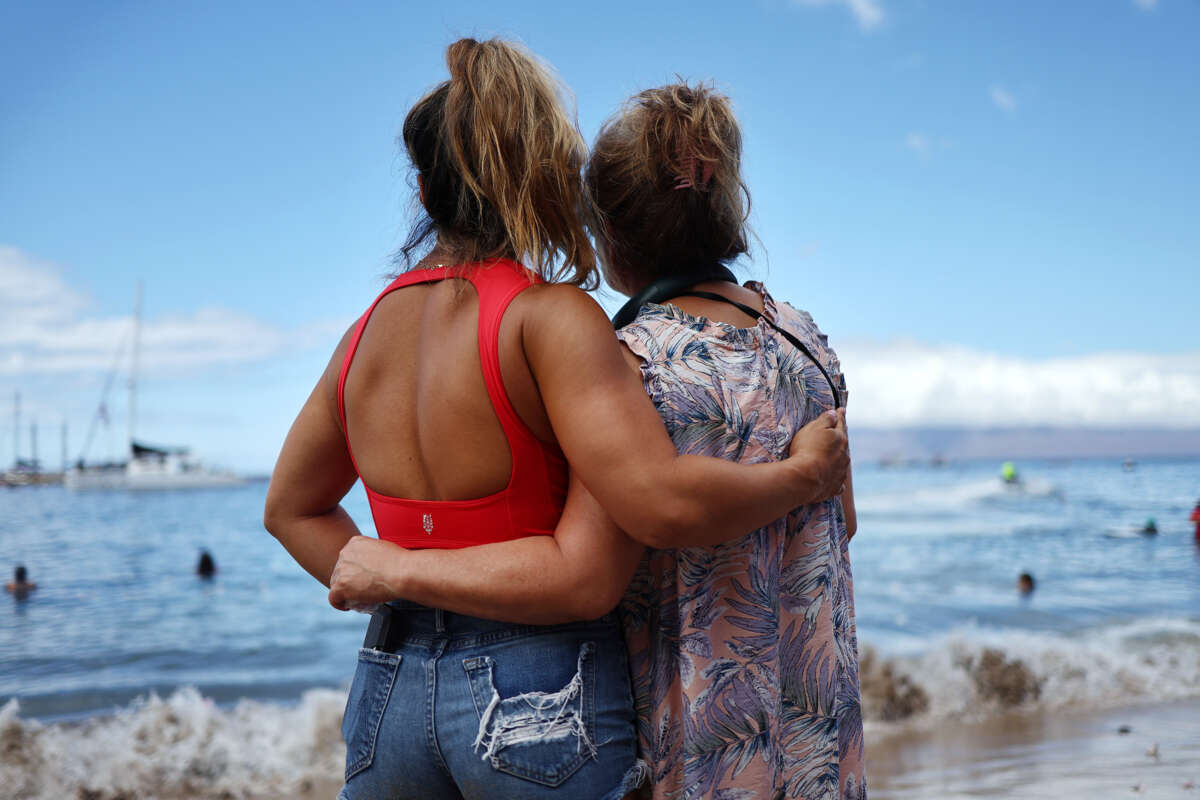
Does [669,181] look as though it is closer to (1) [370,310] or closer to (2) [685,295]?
(2) [685,295]

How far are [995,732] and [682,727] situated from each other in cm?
437

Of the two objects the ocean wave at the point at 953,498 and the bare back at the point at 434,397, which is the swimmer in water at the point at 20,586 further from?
the ocean wave at the point at 953,498

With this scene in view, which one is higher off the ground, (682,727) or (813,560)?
(813,560)

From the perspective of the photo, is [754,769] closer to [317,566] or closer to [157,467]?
[317,566]

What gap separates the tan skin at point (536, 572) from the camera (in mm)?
1229

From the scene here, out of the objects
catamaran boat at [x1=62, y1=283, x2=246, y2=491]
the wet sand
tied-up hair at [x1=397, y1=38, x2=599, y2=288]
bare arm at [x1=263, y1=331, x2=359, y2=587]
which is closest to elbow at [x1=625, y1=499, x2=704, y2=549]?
tied-up hair at [x1=397, y1=38, x2=599, y2=288]

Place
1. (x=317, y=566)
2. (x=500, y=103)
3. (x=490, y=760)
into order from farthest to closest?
(x=317, y=566) < (x=500, y=103) < (x=490, y=760)

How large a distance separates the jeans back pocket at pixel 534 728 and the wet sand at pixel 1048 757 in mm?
3276

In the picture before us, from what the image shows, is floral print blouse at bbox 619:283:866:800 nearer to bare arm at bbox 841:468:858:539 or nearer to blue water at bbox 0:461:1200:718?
bare arm at bbox 841:468:858:539

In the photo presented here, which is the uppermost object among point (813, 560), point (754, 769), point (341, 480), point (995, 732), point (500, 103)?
point (500, 103)

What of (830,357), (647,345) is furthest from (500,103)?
(830,357)

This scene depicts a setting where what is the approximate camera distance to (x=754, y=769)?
138 cm

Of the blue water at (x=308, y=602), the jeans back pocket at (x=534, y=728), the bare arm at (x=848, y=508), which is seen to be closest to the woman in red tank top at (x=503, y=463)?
the jeans back pocket at (x=534, y=728)

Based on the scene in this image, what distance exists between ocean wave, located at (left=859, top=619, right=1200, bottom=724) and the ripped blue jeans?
452cm
